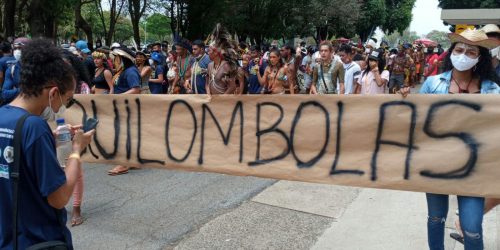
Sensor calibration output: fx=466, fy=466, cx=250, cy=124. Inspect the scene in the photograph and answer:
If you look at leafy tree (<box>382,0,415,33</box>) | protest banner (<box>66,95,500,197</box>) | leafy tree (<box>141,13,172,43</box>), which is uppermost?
leafy tree (<box>382,0,415,33</box>)

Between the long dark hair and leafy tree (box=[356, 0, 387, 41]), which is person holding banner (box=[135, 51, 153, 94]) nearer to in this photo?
the long dark hair

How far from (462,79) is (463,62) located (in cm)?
15

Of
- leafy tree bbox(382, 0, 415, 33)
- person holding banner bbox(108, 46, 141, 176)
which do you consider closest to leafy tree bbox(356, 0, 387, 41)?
leafy tree bbox(382, 0, 415, 33)

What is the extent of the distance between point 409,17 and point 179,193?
65.0 m

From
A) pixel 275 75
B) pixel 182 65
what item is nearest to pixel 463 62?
pixel 275 75

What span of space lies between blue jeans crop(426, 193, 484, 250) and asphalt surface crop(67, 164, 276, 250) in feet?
6.54

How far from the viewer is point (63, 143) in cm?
216

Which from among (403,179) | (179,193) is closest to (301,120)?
(403,179)

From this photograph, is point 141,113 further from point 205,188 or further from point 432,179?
point 432,179

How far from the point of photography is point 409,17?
2520 inches

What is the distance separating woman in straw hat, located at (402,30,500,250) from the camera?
2.97 m

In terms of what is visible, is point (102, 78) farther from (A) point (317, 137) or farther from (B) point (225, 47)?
(A) point (317, 137)

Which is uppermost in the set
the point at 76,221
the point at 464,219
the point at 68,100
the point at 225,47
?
the point at 225,47

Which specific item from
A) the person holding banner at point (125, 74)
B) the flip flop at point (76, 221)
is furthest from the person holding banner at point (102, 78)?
the flip flop at point (76, 221)
